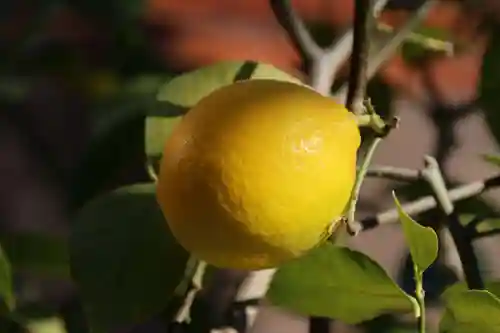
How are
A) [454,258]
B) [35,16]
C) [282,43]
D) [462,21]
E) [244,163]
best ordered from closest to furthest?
[244,163] < [454,258] < [35,16] < [462,21] < [282,43]

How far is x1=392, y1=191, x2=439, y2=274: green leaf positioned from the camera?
33 cm

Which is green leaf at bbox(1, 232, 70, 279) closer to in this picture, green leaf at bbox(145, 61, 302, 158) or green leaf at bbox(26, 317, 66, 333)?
green leaf at bbox(26, 317, 66, 333)

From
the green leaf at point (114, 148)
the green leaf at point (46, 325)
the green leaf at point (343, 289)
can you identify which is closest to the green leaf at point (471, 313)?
the green leaf at point (343, 289)

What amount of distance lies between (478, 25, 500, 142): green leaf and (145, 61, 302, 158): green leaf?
0.37 ft

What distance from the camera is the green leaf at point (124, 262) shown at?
38cm

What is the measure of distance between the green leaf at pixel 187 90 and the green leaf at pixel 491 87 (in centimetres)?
11

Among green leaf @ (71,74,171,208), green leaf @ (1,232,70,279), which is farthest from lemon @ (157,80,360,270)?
green leaf @ (71,74,171,208)

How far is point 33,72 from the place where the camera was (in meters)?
0.96

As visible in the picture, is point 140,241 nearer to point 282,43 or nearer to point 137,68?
point 137,68

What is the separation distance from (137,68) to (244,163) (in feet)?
1.92

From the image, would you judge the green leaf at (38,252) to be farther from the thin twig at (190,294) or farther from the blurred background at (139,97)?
the thin twig at (190,294)

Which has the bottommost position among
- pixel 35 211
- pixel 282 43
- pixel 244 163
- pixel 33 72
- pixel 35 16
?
pixel 35 211

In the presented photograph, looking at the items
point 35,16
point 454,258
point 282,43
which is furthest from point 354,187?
point 282,43

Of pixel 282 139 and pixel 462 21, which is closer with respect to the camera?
pixel 282 139
